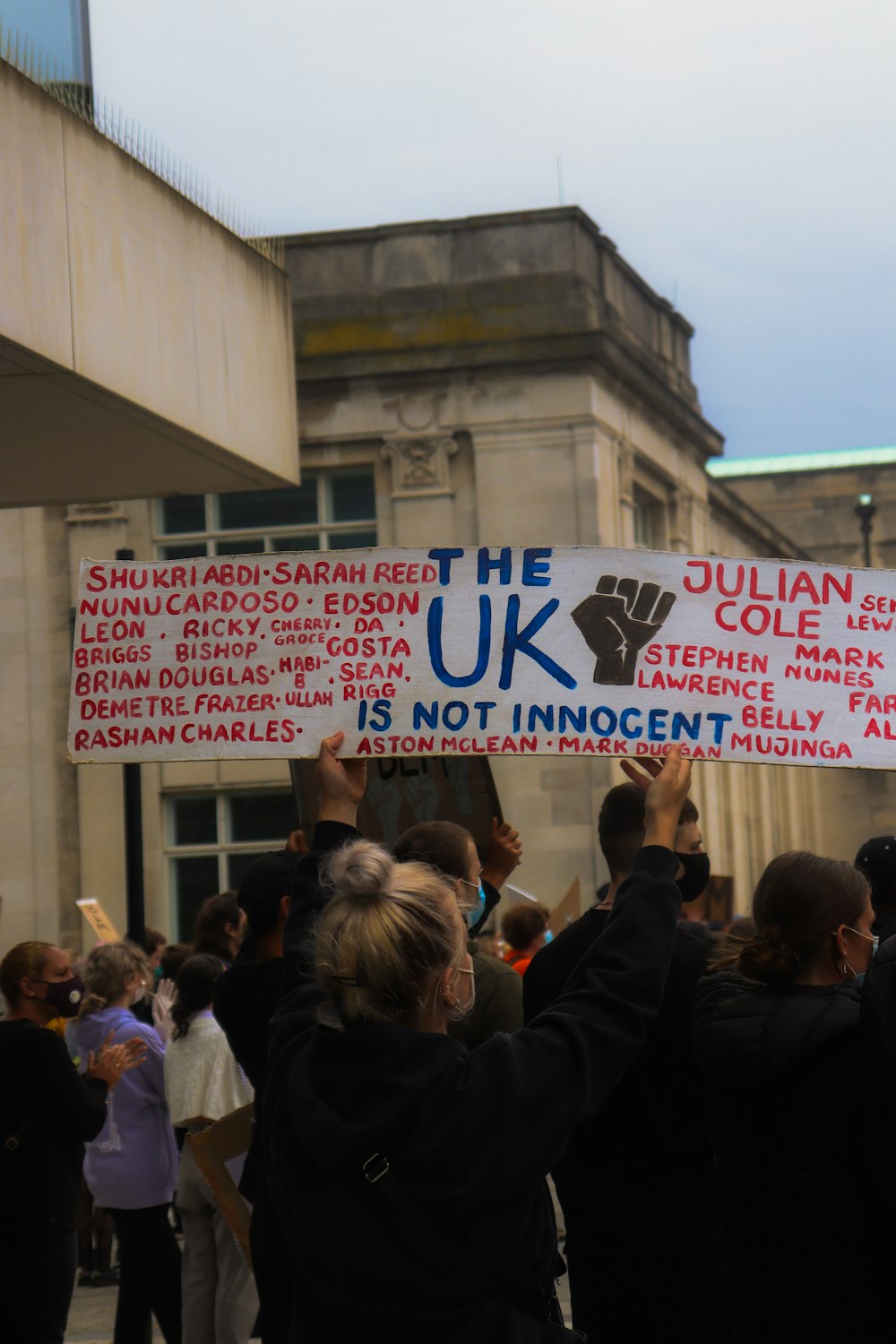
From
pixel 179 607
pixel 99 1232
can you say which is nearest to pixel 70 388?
pixel 179 607

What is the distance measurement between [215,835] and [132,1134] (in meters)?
14.8

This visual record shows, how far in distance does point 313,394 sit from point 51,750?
18.4 feet

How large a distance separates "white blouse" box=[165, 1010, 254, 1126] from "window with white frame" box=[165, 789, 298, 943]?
14.5 metres

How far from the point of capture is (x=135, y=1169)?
7129mm

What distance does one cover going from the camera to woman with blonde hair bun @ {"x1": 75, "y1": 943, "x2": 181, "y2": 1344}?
6.90 m

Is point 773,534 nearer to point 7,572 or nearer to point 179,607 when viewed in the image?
point 7,572

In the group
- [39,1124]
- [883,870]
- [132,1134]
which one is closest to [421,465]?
[132,1134]

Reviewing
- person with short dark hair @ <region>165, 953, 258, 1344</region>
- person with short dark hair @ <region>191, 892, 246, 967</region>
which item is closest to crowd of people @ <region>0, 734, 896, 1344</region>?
person with short dark hair @ <region>165, 953, 258, 1344</region>

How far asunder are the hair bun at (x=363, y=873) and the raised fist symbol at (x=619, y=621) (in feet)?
5.93

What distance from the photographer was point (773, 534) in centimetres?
3622

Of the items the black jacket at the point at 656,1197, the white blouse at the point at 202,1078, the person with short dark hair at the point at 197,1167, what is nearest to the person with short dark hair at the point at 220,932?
the person with short dark hair at the point at 197,1167

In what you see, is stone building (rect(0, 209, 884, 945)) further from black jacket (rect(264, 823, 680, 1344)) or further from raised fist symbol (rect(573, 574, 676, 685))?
black jacket (rect(264, 823, 680, 1344))

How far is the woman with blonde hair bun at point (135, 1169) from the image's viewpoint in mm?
6898

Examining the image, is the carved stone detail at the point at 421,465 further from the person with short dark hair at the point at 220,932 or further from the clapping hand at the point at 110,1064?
the clapping hand at the point at 110,1064
